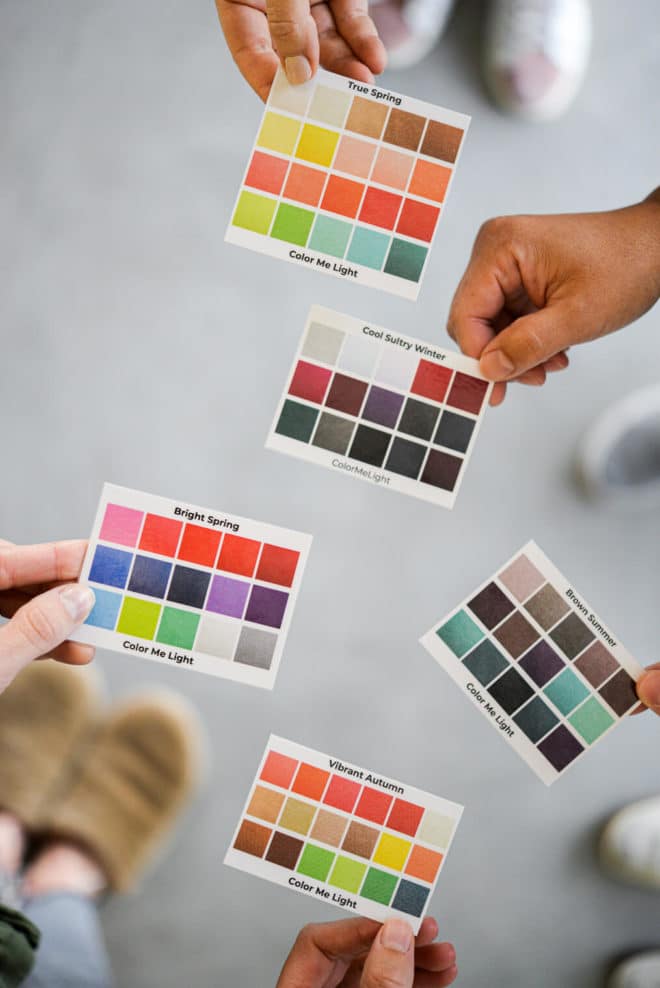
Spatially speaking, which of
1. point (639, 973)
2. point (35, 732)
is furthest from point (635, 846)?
point (35, 732)

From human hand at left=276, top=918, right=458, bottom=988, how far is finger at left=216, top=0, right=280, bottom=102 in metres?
1.19

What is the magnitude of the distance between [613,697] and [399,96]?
92 centimetres

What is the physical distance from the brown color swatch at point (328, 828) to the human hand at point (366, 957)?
107 millimetres

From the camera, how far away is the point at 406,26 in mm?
1646

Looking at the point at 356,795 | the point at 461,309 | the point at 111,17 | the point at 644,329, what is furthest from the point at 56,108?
the point at 356,795

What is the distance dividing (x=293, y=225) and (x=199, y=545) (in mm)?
474

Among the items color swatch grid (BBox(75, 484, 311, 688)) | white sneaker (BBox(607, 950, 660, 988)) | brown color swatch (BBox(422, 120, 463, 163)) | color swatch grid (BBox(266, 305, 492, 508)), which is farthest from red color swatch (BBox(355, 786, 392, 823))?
brown color swatch (BBox(422, 120, 463, 163))

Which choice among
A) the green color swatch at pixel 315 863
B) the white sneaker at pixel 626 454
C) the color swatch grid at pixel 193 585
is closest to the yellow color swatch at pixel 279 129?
the color swatch grid at pixel 193 585

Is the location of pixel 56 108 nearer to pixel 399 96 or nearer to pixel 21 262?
pixel 21 262

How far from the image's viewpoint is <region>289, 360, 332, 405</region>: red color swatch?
122cm

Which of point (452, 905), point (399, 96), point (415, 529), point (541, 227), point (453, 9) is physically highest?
point (453, 9)

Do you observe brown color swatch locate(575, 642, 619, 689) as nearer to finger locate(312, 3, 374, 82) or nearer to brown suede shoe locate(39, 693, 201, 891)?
brown suede shoe locate(39, 693, 201, 891)

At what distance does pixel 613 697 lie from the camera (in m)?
1.24

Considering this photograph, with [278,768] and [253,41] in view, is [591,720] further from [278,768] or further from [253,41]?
[253,41]
